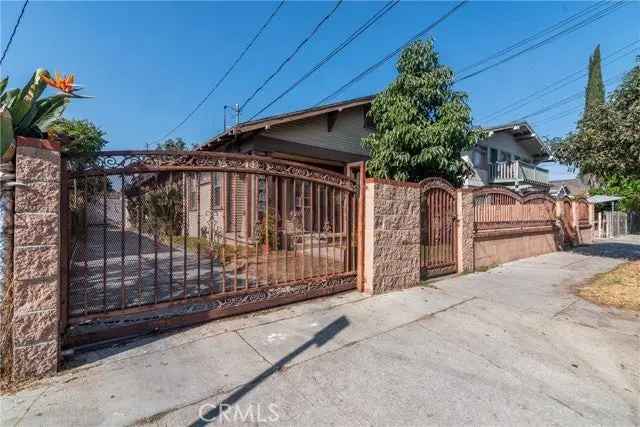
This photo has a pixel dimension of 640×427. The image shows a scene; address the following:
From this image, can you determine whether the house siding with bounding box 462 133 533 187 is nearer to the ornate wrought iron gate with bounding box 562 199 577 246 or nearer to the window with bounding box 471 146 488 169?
the window with bounding box 471 146 488 169

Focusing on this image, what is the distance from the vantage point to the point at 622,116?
7.39 m

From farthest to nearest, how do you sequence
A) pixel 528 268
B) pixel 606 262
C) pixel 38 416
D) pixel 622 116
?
pixel 606 262 < pixel 528 268 < pixel 622 116 < pixel 38 416

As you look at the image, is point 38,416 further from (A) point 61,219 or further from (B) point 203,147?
(B) point 203,147

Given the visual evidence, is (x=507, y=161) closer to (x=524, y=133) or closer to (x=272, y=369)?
(x=524, y=133)

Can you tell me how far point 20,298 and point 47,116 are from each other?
160 centimetres

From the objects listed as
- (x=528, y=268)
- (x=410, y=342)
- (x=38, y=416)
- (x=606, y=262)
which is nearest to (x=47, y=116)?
(x=38, y=416)

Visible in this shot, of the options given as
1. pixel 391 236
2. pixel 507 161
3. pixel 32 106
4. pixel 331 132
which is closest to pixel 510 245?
pixel 391 236

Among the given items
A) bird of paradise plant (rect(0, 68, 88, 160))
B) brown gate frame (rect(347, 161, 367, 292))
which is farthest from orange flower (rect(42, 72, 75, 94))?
brown gate frame (rect(347, 161, 367, 292))

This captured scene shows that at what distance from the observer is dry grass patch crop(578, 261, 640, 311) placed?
16.7 ft

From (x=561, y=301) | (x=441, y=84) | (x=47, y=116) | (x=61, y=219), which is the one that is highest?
(x=441, y=84)

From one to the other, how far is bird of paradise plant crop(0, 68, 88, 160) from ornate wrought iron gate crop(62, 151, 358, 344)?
41cm

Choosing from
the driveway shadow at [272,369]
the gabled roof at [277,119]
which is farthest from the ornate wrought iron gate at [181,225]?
the gabled roof at [277,119]

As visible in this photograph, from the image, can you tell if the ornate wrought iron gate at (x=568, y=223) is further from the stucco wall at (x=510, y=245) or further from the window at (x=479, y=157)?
the window at (x=479, y=157)

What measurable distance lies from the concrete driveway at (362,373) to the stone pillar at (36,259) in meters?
0.27
